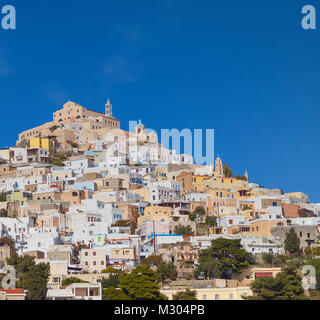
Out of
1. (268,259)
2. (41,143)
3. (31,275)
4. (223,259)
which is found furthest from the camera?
(41,143)

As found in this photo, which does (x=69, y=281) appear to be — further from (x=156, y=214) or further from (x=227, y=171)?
(x=227, y=171)

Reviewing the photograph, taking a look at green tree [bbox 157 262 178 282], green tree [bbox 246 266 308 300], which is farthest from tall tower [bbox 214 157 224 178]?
green tree [bbox 246 266 308 300]

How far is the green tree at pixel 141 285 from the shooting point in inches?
1204

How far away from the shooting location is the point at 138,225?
47.4 m

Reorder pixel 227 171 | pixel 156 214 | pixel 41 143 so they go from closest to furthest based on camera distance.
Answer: pixel 156 214
pixel 227 171
pixel 41 143

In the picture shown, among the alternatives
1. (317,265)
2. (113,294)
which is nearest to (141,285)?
(113,294)

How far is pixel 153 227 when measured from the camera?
45.6 metres

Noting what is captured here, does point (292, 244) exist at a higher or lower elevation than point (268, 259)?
higher

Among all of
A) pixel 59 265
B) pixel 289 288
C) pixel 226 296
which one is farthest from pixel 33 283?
pixel 289 288

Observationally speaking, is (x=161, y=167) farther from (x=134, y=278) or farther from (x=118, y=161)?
(x=134, y=278)

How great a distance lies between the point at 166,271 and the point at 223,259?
11.6 feet

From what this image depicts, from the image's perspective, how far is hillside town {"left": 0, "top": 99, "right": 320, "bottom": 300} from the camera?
1364 inches

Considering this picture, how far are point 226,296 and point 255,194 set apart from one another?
26081 mm
